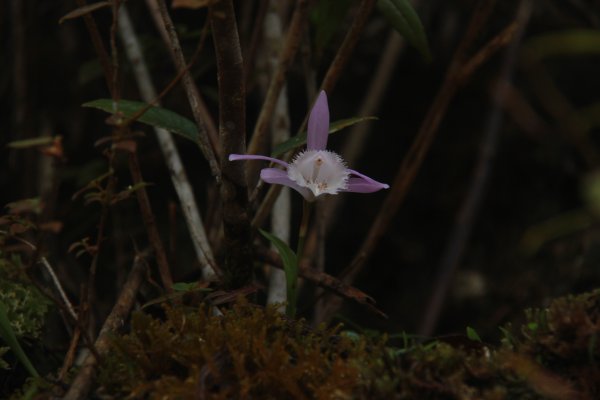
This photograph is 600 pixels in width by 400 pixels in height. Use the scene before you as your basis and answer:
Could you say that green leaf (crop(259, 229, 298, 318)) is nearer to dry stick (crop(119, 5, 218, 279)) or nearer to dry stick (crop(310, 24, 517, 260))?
dry stick (crop(119, 5, 218, 279))

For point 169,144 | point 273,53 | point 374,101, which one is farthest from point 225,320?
point 374,101

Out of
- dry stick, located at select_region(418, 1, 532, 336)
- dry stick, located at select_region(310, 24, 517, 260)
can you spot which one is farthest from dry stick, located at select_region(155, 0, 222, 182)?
dry stick, located at select_region(310, 24, 517, 260)

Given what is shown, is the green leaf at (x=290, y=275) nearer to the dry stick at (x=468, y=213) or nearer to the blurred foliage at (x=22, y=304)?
the blurred foliage at (x=22, y=304)

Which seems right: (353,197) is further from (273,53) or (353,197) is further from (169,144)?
(169,144)

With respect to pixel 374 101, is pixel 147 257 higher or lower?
lower

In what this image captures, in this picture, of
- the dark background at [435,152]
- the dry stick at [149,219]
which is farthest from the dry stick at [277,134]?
the dark background at [435,152]

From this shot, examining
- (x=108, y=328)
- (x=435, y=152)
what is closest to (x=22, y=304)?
(x=108, y=328)

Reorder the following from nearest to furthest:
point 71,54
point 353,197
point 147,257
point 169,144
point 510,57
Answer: point 147,257, point 169,144, point 510,57, point 71,54, point 353,197
